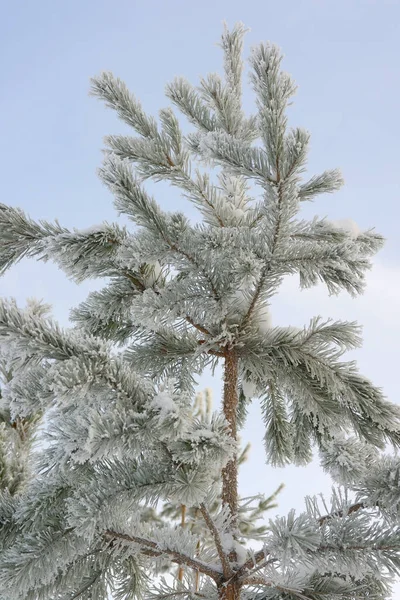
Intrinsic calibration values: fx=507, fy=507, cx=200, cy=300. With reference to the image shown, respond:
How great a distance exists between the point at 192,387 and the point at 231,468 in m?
0.64

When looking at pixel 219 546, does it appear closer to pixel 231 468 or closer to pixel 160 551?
pixel 160 551

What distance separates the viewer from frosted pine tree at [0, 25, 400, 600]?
1.50 meters

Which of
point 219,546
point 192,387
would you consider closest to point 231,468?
point 219,546

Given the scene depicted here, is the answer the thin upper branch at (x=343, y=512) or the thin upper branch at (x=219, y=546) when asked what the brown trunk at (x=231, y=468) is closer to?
the thin upper branch at (x=219, y=546)

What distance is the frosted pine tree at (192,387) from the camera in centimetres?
150

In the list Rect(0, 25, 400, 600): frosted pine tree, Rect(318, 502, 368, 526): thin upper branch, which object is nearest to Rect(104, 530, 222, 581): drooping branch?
Rect(0, 25, 400, 600): frosted pine tree

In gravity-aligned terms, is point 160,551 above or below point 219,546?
below

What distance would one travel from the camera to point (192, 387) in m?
2.83

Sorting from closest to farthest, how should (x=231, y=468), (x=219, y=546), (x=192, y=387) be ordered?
(x=219, y=546)
(x=231, y=468)
(x=192, y=387)

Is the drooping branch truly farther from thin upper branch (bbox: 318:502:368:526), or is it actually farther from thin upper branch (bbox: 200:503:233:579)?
thin upper branch (bbox: 318:502:368:526)

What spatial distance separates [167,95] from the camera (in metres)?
3.00

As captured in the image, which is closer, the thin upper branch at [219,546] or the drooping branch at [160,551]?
the thin upper branch at [219,546]

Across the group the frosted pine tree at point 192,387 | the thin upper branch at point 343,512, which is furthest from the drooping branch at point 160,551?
the thin upper branch at point 343,512

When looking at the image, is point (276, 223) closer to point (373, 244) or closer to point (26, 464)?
point (373, 244)
